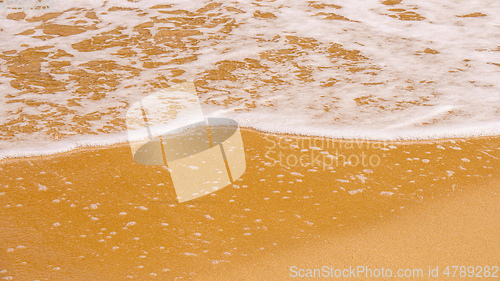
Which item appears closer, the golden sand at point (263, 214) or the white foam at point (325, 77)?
the golden sand at point (263, 214)

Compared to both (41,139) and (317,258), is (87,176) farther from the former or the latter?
(317,258)

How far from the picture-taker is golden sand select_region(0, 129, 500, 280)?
1982 millimetres

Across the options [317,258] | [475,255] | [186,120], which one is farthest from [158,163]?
[475,255]

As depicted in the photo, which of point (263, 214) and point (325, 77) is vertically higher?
Result: point (325, 77)

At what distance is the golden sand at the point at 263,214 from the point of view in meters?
1.98

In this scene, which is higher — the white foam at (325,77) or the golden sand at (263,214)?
the white foam at (325,77)

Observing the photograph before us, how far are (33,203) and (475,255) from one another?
2.16m

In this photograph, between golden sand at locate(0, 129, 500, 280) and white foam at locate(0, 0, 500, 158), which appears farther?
white foam at locate(0, 0, 500, 158)

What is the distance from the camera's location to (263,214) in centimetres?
228

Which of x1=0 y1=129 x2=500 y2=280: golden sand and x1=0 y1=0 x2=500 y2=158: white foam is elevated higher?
x1=0 y1=0 x2=500 y2=158: white foam

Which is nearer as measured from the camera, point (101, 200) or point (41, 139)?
point (101, 200)

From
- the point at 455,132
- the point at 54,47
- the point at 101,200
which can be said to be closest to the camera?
A: the point at 101,200

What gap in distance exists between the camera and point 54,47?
501cm

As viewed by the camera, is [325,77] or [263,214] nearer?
[263,214]
